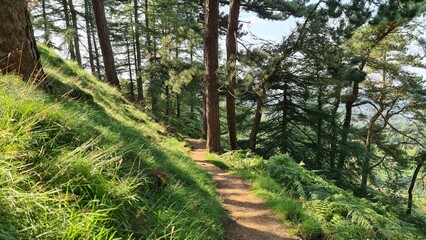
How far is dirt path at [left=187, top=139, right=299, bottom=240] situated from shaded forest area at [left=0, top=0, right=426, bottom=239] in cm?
316

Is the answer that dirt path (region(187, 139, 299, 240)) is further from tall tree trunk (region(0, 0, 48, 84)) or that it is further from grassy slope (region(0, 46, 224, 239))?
tall tree trunk (region(0, 0, 48, 84))

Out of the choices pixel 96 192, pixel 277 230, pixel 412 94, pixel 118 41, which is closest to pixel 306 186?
pixel 277 230

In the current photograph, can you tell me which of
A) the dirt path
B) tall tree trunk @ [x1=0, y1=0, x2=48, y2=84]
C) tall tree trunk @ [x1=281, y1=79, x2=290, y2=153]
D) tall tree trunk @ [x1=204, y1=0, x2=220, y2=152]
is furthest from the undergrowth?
tall tree trunk @ [x1=281, y1=79, x2=290, y2=153]

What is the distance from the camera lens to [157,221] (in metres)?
2.62

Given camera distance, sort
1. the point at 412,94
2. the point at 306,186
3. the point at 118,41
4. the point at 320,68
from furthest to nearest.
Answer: the point at 118,41 → the point at 412,94 → the point at 320,68 → the point at 306,186

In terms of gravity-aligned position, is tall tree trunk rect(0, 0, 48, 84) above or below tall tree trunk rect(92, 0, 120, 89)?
below

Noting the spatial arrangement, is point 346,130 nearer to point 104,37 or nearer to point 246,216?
point 246,216

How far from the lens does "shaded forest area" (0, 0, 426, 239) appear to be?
29.1 ft

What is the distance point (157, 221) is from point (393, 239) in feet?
14.1

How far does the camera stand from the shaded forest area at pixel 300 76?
8.86 m

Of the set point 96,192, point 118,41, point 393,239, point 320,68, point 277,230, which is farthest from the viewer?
point 118,41

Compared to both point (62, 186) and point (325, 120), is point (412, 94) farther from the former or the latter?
point (62, 186)

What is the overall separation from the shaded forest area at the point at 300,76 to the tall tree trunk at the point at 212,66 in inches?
1.3

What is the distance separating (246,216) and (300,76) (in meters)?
8.86
